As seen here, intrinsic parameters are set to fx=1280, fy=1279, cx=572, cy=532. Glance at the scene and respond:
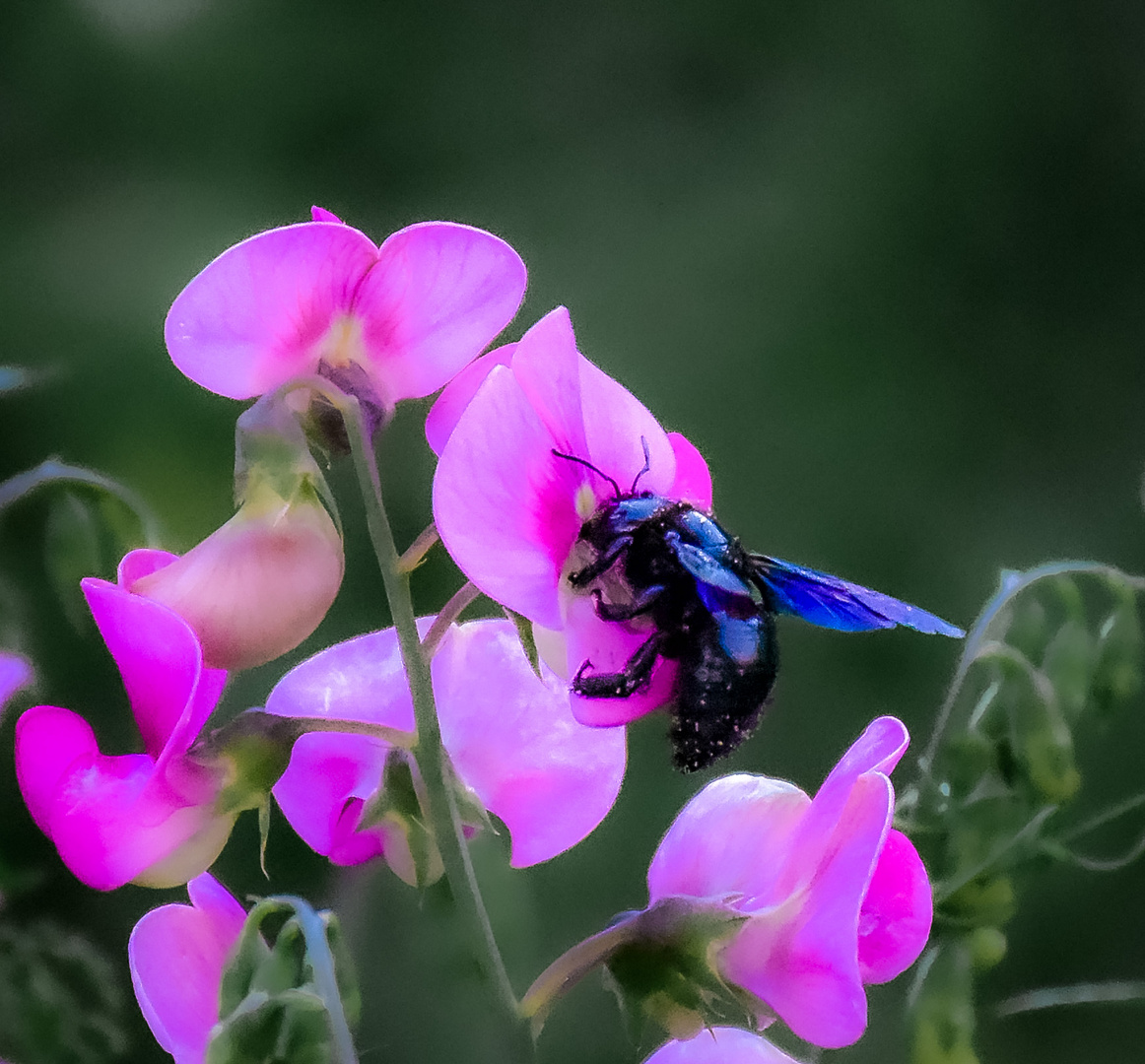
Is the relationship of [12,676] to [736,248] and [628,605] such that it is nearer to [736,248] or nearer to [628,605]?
[628,605]

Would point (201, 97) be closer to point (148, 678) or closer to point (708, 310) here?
point (708, 310)

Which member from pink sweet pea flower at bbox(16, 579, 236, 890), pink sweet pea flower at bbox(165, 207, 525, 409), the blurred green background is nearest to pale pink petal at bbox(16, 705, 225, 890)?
pink sweet pea flower at bbox(16, 579, 236, 890)

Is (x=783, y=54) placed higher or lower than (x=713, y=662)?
higher

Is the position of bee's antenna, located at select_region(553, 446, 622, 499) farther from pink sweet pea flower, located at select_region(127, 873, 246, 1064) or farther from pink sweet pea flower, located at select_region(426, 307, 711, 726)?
pink sweet pea flower, located at select_region(127, 873, 246, 1064)

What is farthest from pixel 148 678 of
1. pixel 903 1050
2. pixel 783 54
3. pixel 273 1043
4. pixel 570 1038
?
pixel 783 54

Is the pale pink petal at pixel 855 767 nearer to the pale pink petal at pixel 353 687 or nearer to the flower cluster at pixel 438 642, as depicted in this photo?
the flower cluster at pixel 438 642

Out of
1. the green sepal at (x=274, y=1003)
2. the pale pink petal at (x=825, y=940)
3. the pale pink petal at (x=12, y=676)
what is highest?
the pale pink petal at (x=12, y=676)

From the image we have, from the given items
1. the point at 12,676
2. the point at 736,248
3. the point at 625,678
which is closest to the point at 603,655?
the point at 625,678

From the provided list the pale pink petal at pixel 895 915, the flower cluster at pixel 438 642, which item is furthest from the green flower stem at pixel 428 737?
the pale pink petal at pixel 895 915

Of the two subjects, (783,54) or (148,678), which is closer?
(148,678)
